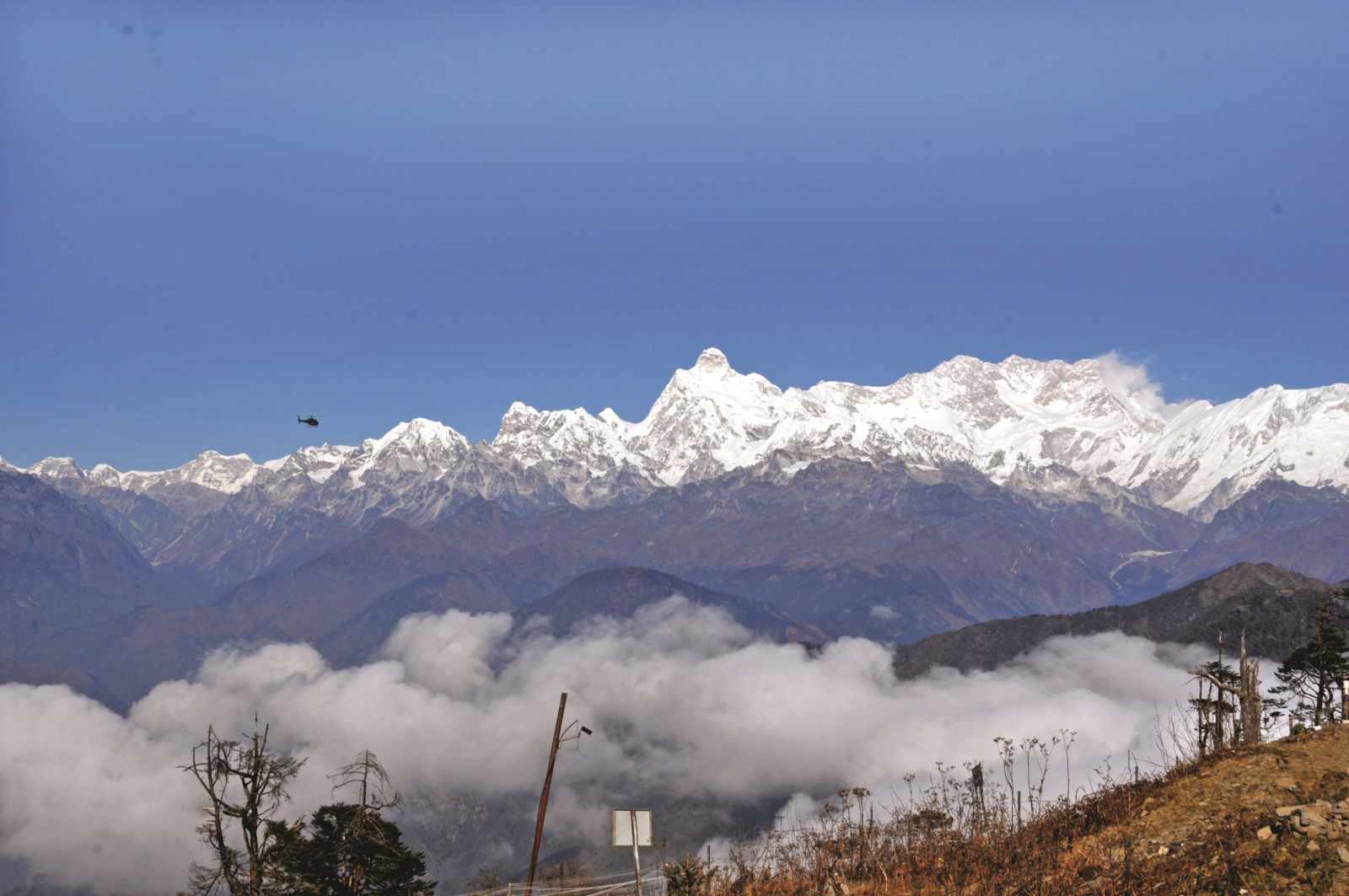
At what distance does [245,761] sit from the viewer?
4894 cm

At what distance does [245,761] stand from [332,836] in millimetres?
6187

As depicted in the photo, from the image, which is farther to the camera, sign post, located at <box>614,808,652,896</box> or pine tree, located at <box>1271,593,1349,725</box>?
pine tree, located at <box>1271,593,1349,725</box>

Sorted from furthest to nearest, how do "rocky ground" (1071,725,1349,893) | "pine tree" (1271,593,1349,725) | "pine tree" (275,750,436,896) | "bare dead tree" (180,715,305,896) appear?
"pine tree" (1271,593,1349,725) → "pine tree" (275,750,436,896) → "bare dead tree" (180,715,305,896) → "rocky ground" (1071,725,1349,893)

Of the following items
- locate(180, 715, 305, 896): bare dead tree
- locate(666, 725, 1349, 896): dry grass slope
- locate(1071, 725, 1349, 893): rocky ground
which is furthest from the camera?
locate(180, 715, 305, 896): bare dead tree

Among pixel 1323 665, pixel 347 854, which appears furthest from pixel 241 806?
pixel 1323 665

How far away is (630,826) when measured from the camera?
91.1 feet

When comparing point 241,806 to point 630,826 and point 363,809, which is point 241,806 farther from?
point 630,826

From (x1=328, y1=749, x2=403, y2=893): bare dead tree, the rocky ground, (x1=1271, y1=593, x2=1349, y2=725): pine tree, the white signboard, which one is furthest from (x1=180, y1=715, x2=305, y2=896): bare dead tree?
(x1=1271, y1=593, x2=1349, y2=725): pine tree

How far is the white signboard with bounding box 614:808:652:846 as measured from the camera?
27.3m

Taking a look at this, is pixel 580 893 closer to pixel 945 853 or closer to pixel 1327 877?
pixel 945 853

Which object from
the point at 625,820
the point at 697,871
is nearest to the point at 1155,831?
the point at 697,871

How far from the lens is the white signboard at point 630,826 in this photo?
27328 mm

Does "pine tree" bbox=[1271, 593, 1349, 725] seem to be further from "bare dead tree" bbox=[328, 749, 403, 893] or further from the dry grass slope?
"bare dead tree" bbox=[328, 749, 403, 893]

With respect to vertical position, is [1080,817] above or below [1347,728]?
below
